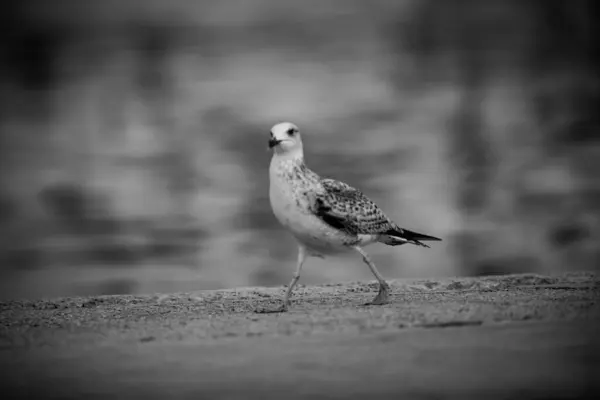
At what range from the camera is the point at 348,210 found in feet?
28.7

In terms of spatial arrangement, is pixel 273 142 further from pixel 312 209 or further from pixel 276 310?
pixel 276 310

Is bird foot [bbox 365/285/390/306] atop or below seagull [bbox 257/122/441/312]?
below

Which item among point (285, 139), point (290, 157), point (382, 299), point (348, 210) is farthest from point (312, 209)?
point (382, 299)

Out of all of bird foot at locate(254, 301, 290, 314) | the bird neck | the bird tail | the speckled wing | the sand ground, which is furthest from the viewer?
the bird tail

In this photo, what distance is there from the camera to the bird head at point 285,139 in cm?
865

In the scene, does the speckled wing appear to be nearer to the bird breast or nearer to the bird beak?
the bird breast

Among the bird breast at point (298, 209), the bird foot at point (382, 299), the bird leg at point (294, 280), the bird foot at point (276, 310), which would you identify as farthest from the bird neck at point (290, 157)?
the bird foot at point (382, 299)

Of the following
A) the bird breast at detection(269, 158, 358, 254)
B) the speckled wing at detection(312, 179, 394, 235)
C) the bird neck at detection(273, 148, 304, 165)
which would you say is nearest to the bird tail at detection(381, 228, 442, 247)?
the speckled wing at detection(312, 179, 394, 235)

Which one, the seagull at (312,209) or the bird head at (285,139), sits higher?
the bird head at (285,139)

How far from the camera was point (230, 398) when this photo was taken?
481cm

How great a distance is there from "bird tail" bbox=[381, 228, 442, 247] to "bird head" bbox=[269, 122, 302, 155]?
167 centimetres

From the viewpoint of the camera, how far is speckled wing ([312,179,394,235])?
855cm

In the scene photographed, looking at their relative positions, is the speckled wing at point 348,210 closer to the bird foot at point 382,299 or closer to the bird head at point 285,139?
the bird head at point 285,139

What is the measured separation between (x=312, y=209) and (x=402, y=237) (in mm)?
1712
